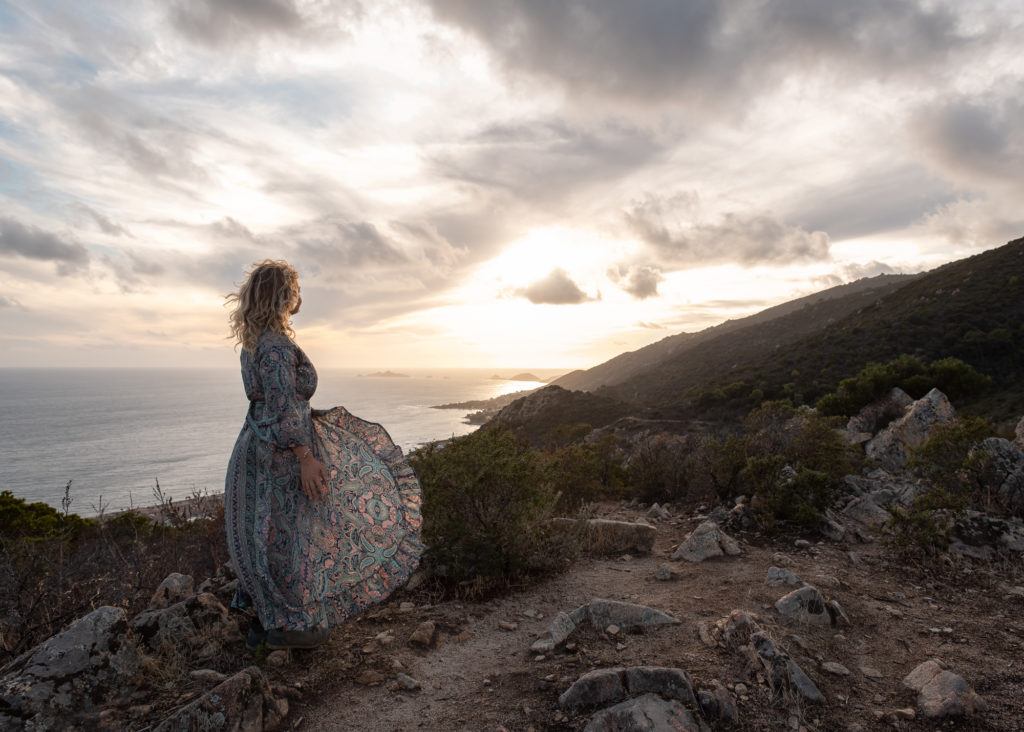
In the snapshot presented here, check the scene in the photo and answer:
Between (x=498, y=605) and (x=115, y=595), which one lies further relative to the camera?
(x=115, y=595)

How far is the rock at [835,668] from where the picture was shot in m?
3.17

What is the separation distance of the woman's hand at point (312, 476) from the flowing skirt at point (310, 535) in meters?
0.15

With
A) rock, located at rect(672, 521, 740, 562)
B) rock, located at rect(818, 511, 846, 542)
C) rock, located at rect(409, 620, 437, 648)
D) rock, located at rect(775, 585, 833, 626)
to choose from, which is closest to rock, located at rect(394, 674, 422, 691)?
rock, located at rect(409, 620, 437, 648)

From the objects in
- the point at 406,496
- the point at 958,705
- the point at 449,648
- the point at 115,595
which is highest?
the point at 406,496

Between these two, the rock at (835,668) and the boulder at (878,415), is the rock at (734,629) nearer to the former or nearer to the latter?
the rock at (835,668)

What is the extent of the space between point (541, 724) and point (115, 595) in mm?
4393

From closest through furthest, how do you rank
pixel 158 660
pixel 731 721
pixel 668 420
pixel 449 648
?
pixel 731 721
pixel 158 660
pixel 449 648
pixel 668 420

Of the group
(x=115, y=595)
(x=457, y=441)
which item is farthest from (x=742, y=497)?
(x=115, y=595)

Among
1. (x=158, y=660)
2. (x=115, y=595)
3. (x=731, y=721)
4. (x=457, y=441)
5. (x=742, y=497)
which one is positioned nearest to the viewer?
(x=731, y=721)

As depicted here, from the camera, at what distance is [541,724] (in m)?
2.70

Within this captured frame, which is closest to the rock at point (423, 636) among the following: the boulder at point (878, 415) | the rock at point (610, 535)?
the rock at point (610, 535)

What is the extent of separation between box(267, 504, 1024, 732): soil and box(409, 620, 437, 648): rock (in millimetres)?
62

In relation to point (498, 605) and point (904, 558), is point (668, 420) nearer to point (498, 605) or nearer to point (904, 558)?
point (904, 558)

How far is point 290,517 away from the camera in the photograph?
336 centimetres
